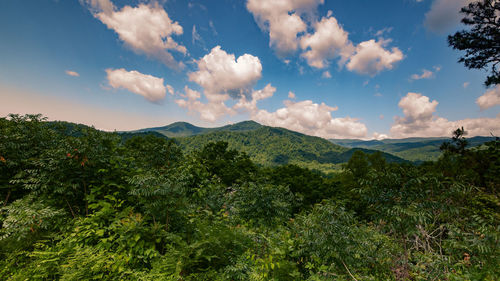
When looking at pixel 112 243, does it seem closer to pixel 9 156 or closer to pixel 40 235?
pixel 40 235

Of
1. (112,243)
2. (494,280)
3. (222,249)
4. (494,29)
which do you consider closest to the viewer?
(494,280)

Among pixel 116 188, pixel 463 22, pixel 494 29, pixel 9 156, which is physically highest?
pixel 463 22

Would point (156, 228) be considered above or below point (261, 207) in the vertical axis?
above

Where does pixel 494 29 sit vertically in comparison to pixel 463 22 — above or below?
below

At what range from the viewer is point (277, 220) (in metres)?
6.19

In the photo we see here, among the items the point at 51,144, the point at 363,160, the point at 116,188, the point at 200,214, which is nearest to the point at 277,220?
the point at 200,214

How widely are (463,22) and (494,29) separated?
4.19 ft

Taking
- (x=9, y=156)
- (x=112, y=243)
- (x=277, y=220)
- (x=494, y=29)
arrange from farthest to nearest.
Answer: (x=494, y=29), (x=277, y=220), (x=9, y=156), (x=112, y=243)

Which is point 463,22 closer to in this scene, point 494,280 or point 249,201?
point 494,280

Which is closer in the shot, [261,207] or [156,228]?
[156,228]

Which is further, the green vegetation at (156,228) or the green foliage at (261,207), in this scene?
the green foliage at (261,207)

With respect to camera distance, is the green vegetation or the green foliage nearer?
the green vegetation

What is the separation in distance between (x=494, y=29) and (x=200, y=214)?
16.3 meters

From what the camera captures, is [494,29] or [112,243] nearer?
[112,243]
